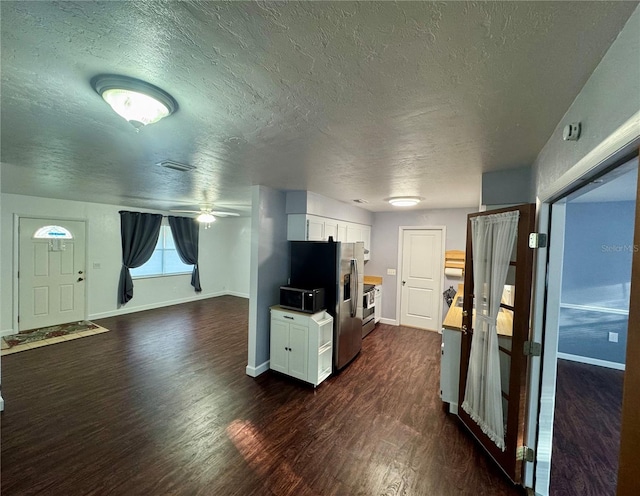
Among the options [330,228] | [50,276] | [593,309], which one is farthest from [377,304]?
[50,276]

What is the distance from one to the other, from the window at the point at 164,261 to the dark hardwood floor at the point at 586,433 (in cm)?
763

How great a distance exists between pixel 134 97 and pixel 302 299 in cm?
255

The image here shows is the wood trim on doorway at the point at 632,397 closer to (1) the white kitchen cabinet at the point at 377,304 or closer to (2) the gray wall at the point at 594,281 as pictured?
(2) the gray wall at the point at 594,281

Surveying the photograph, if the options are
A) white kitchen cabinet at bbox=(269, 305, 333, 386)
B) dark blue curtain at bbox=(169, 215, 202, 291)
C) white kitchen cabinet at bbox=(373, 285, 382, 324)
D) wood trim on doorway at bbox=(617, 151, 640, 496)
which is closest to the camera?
wood trim on doorway at bbox=(617, 151, 640, 496)

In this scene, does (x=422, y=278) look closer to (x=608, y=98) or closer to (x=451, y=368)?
(x=451, y=368)

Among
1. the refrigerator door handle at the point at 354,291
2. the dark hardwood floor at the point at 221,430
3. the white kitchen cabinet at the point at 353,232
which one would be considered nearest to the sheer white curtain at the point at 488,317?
the dark hardwood floor at the point at 221,430

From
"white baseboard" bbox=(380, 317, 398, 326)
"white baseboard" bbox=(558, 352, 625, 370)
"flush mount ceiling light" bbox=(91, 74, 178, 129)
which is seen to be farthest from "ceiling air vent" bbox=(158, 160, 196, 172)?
"white baseboard" bbox=(558, 352, 625, 370)

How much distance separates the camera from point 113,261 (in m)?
5.91

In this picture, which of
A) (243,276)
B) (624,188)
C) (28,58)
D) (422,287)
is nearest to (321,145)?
(28,58)

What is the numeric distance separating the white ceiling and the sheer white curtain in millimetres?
593

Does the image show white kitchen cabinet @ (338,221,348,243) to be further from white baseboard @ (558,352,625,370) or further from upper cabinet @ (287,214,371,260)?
white baseboard @ (558,352,625,370)

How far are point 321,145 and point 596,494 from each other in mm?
3166

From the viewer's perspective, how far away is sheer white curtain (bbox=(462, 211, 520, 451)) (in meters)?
2.10

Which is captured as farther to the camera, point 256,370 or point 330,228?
point 330,228
